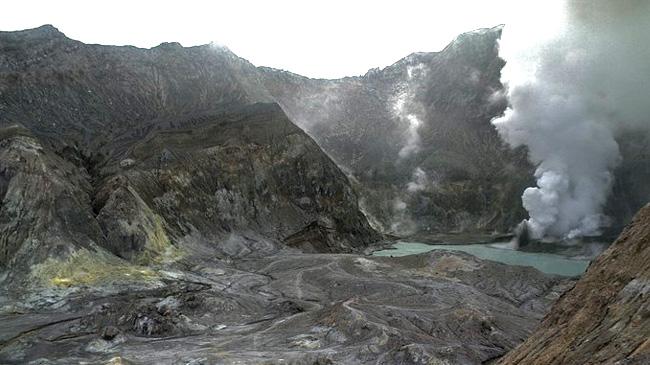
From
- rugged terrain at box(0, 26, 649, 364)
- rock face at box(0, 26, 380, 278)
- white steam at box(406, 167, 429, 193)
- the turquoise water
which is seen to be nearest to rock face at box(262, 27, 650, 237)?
white steam at box(406, 167, 429, 193)

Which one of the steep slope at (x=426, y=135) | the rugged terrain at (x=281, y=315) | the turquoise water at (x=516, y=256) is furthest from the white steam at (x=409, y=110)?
the rugged terrain at (x=281, y=315)

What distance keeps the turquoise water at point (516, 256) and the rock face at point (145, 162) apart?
742cm

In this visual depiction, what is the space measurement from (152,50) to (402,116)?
242 feet

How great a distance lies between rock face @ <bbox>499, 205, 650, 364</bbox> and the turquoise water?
63488 mm

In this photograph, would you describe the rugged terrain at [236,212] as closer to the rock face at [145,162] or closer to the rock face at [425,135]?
the rock face at [145,162]

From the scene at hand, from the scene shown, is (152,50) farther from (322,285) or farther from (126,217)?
(322,285)

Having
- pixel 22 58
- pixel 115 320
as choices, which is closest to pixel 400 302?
pixel 115 320

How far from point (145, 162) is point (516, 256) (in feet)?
202

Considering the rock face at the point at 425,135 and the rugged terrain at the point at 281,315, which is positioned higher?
the rock face at the point at 425,135

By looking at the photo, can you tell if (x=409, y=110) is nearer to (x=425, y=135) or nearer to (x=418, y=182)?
(x=425, y=135)

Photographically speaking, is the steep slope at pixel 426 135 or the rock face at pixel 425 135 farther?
the steep slope at pixel 426 135

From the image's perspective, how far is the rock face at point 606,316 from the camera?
1445cm

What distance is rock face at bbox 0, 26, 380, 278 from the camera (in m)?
63.9

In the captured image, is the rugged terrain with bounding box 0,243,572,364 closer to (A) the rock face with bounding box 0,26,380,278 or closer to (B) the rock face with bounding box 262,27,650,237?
(A) the rock face with bounding box 0,26,380,278
